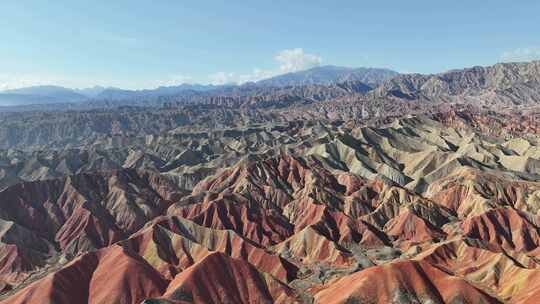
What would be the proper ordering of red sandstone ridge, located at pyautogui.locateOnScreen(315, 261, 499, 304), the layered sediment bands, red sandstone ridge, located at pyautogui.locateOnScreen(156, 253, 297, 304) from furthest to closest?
the layered sediment bands → red sandstone ridge, located at pyautogui.locateOnScreen(156, 253, 297, 304) → red sandstone ridge, located at pyautogui.locateOnScreen(315, 261, 499, 304)

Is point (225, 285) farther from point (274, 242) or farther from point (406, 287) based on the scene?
point (274, 242)

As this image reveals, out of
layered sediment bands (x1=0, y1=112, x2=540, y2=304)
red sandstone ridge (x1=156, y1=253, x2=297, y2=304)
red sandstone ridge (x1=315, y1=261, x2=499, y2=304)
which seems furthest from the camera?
layered sediment bands (x1=0, y1=112, x2=540, y2=304)

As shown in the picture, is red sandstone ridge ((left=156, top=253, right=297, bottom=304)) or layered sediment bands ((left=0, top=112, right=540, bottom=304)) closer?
A: red sandstone ridge ((left=156, top=253, right=297, bottom=304))

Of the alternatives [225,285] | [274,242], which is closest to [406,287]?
[225,285]

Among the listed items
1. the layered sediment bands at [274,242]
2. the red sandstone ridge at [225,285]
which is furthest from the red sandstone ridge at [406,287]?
the red sandstone ridge at [225,285]

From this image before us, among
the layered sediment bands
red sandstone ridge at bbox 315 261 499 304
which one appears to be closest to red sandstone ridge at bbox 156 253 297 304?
the layered sediment bands

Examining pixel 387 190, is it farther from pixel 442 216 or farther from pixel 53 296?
pixel 53 296

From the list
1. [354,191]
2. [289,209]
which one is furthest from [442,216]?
[289,209]

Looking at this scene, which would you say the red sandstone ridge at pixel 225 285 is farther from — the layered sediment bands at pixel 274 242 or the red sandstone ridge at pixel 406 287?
the red sandstone ridge at pixel 406 287

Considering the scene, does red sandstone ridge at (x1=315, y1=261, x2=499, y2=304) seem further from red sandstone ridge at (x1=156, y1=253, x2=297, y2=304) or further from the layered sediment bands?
red sandstone ridge at (x1=156, y1=253, x2=297, y2=304)
